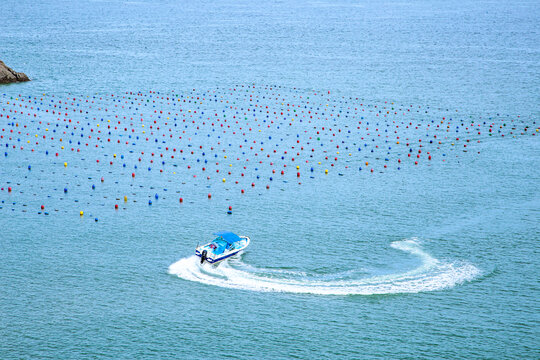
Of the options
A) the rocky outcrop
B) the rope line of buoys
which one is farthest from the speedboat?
the rocky outcrop

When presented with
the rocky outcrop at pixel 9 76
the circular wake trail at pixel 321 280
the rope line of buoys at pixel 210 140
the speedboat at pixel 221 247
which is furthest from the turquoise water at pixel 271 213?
the rocky outcrop at pixel 9 76

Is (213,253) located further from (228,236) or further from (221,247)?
(228,236)

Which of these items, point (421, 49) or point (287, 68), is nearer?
point (287, 68)

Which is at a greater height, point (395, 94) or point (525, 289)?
point (395, 94)

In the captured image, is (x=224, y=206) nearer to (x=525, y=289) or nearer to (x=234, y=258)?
(x=234, y=258)

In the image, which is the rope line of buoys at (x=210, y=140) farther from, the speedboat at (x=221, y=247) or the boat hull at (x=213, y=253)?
the boat hull at (x=213, y=253)

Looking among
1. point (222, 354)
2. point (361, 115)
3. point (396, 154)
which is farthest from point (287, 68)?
point (222, 354)

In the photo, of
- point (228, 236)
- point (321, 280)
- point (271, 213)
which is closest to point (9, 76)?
point (271, 213)
